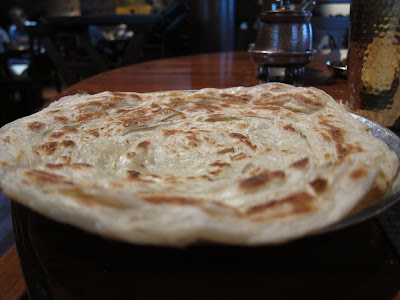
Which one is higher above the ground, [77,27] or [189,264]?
[77,27]

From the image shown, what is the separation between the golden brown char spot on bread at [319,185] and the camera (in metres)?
0.41

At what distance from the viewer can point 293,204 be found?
38cm

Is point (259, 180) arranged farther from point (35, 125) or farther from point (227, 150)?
point (35, 125)

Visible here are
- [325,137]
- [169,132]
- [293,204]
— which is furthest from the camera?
[169,132]

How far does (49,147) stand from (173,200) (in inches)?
12.7

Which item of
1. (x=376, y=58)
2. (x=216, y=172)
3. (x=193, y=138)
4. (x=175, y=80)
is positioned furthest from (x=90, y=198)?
(x=175, y=80)

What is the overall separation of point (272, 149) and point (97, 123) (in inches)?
14.4

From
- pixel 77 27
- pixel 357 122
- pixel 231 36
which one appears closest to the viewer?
pixel 357 122

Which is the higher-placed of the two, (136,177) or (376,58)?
Answer: (376,58)

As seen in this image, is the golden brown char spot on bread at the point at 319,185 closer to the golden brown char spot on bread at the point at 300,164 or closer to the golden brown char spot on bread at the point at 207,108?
the golden brown char spot on bread at the point at 300,164

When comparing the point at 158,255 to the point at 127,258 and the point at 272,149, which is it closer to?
the point at 127,258

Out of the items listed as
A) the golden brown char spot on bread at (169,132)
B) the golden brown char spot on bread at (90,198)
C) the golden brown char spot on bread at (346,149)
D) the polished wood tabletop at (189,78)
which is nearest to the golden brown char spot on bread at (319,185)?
the golden brown char spot on bread at (346,149)

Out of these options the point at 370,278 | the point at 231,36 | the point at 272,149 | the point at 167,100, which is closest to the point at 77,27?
the point at 231,36

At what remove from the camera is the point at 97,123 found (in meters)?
0.73
